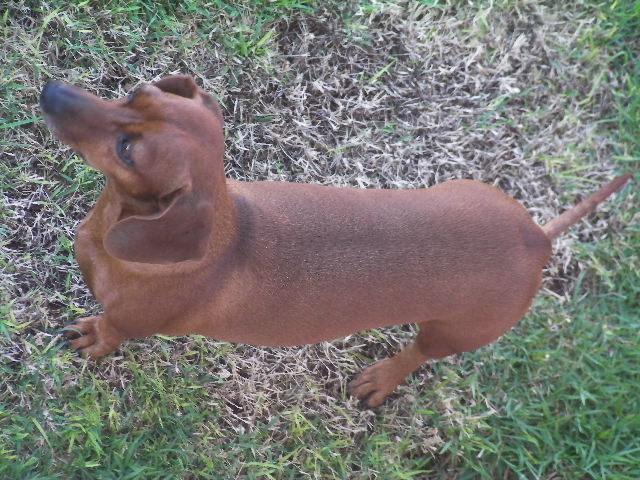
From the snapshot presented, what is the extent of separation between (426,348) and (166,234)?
5.94 feet

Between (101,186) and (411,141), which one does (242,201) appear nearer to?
(101,186)

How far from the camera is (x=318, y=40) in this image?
459cm

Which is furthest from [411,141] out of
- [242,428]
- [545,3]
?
[242,428]

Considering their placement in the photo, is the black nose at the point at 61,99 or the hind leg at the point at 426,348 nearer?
the black nose at the point at 61,99

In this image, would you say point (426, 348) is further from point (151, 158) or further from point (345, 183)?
point (151, 158)

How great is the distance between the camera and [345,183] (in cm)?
450

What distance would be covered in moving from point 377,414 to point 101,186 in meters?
2.19

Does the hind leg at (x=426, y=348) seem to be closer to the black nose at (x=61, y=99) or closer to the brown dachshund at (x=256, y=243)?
the brown dachshund at (x=256, y=243)

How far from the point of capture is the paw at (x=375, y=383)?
422cm

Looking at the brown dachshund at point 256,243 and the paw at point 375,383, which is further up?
the brown dachshund at point 256,243

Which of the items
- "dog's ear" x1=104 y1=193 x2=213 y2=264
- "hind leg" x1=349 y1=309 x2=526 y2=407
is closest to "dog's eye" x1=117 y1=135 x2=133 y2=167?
"dog's ear" x1=104 y1=193 x2=213 y2=264

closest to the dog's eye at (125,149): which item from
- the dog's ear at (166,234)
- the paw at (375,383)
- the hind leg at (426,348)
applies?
the dog's ear at (166,234)

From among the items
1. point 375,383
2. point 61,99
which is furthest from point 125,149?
A: point 375,383

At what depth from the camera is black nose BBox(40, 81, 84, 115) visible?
2660 mm
